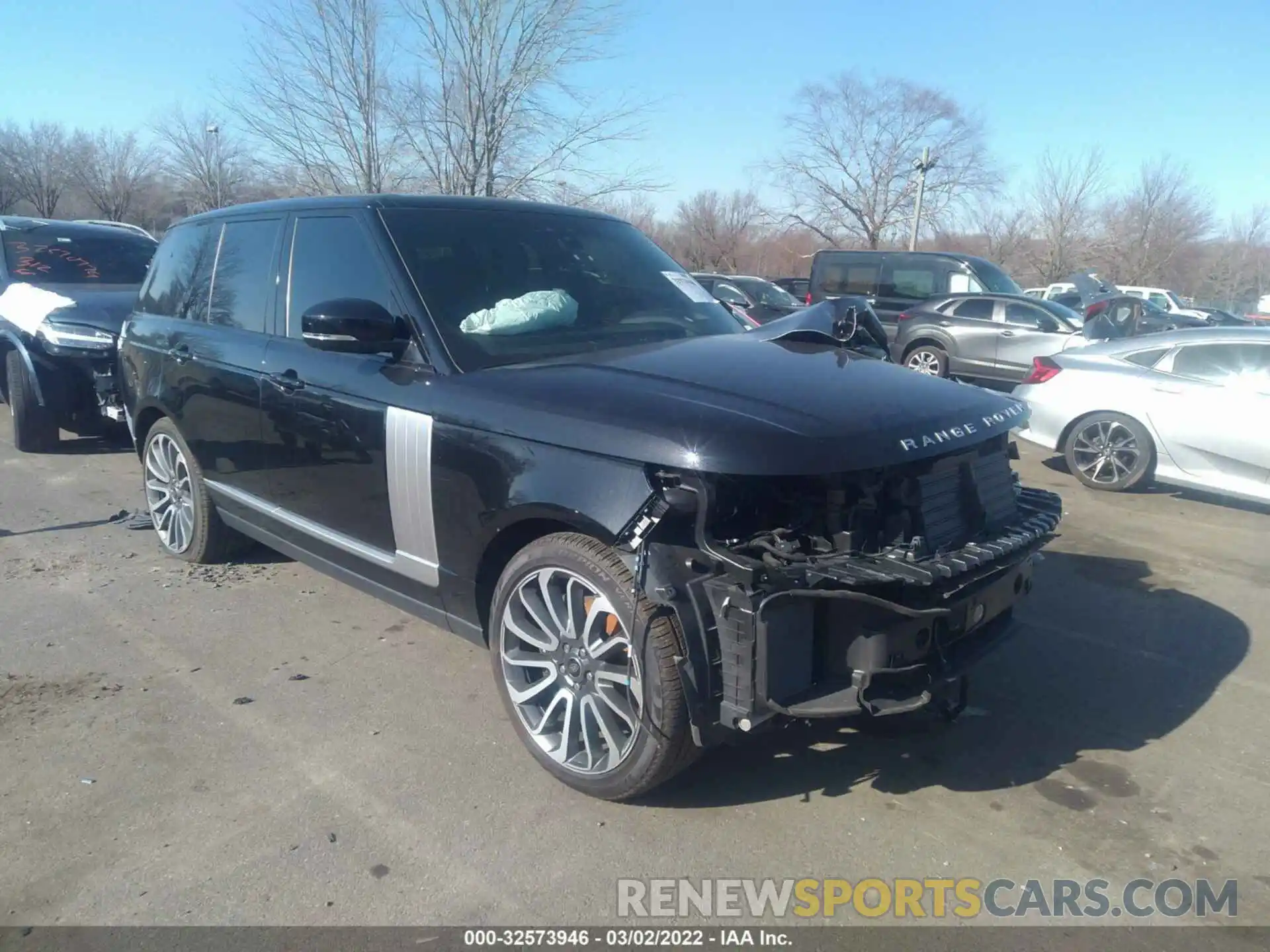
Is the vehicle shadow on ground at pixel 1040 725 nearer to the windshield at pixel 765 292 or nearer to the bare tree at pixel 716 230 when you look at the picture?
the windshield at pixel 765 292

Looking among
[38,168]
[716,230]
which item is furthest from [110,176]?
[716,230]

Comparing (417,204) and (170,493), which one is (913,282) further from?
(417,204)

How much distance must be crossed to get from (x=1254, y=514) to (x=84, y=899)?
774cm

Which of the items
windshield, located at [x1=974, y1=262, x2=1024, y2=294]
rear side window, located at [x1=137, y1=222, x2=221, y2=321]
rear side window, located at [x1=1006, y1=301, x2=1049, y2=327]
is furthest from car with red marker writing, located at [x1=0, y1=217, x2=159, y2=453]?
windshield, located at [x1=974, y1=262, x2=1024, y2=294]

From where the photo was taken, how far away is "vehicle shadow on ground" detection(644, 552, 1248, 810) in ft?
10.8

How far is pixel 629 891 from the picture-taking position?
2754 mm

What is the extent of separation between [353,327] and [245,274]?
160 cm

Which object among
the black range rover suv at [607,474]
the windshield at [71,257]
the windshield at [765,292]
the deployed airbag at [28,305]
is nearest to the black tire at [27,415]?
the deployed airbag at [28,305]

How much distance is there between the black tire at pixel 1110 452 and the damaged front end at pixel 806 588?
5402mm

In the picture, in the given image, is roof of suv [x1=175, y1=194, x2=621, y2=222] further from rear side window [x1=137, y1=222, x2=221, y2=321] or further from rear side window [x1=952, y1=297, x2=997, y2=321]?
rear side window [x1=952, y1=297, x2=997, y2=321]

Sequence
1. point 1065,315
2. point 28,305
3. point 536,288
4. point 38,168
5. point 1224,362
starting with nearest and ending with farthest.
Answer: point 536,288, point 1224,362, point 28,305, point 1065,315, point 38,168

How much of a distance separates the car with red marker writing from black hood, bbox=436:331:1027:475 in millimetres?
5414

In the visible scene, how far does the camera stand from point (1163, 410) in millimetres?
7492

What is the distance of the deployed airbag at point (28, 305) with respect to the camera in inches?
323
